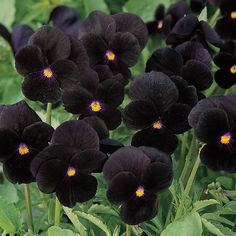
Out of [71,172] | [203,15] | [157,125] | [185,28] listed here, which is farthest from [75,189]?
[203,15]

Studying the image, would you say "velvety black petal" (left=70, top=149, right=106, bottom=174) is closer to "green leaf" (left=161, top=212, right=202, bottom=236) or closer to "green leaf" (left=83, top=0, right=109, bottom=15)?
"green leaf" (left=161, top=212, right=202, bottom=236)

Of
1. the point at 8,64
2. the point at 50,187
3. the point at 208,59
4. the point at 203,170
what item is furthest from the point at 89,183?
the point at 8,64

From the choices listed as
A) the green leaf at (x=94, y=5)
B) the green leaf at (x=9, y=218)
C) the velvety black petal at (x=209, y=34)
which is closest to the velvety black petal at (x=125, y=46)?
the velvety black petal at (x=209, y=34)

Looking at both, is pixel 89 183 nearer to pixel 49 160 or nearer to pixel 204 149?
pixel 49 160

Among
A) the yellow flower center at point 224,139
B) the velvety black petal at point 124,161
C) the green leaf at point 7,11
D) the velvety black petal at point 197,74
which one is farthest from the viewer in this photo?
the green leaf at point 7,11

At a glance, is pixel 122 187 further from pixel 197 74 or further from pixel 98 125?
pixel 197 74

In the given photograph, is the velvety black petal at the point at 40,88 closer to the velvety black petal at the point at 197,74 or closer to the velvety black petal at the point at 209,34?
the velvety black petal at the point at 197,74
